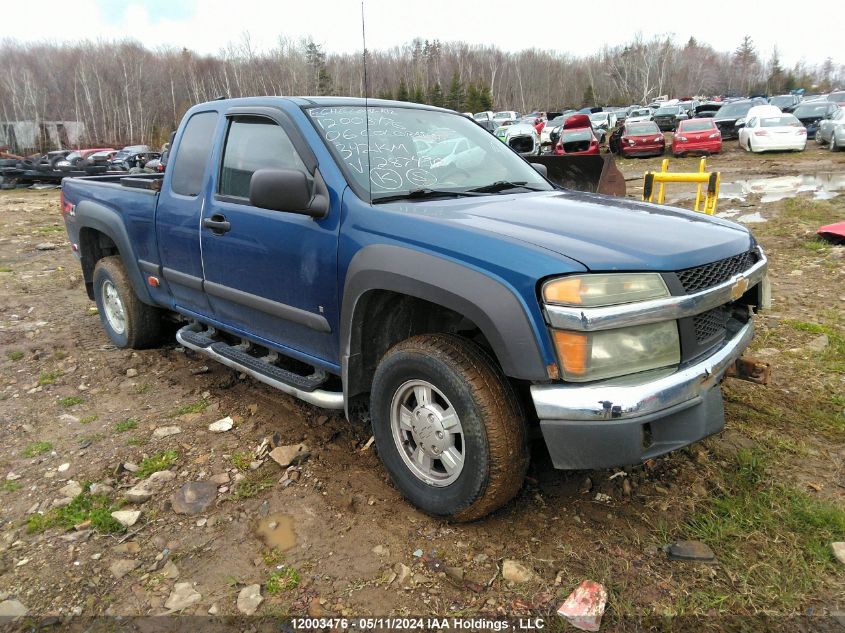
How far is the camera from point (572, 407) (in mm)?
2145

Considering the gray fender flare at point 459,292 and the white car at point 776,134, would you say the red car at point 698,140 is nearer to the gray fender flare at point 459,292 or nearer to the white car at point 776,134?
the white car at point 776,134

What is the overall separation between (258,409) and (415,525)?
161 cm

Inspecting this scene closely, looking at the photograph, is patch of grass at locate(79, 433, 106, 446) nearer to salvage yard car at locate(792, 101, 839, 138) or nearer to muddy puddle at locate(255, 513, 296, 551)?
muddy puddle at locate(255, 513, 296, 551)

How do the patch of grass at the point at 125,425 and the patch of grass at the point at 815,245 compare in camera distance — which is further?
the patch of grass at the point at 815,245


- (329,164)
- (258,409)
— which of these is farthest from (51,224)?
(329,164)

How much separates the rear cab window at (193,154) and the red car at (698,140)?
20.8 metres

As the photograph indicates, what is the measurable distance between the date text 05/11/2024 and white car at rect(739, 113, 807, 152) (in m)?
22.2

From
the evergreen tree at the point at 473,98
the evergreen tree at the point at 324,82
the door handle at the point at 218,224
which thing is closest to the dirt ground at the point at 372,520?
the door handle at the point at 218,224

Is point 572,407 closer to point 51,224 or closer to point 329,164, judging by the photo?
point 329,164

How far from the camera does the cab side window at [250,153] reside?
3225 millimetres

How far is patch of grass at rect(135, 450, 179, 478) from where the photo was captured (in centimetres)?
316

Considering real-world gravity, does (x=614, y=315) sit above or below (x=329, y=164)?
below

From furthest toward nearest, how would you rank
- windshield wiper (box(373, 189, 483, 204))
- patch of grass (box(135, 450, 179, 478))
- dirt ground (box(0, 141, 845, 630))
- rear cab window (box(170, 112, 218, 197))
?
rear cab window (box(170, 112, 218, 197))
patch of grass (box(135, 450, 179, 478))
windshield wiper (box(373, 189, 483, 204))
dirt ground (box(0, 141, 845, 630))

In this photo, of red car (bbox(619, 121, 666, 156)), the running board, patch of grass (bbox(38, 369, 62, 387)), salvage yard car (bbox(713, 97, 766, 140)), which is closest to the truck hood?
the running board
